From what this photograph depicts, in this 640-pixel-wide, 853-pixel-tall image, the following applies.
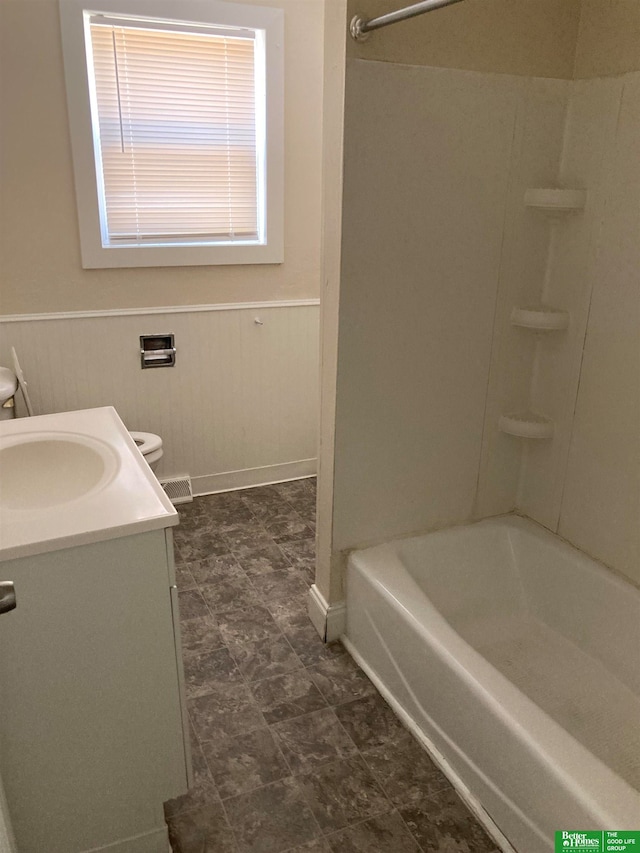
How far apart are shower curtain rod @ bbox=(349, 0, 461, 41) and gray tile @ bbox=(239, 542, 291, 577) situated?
6.34 ft

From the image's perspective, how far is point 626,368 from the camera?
2.03 meters

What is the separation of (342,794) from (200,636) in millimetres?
796

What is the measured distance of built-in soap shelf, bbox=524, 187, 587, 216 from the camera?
2064 millimetres

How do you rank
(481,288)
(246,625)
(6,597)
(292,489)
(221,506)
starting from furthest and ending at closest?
1. (292,489)
2. (221,506)
3. (246,625)
4. (481,288)
5. (6,597)

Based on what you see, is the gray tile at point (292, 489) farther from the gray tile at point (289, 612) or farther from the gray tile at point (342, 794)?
the gray tile at point (342, 794)

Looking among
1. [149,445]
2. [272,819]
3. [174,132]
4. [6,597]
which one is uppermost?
[174,132]

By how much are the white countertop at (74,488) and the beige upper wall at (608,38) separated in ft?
5.73

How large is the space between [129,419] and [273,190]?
4.13 ft

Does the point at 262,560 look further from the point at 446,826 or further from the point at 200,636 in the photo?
the point at 446,826

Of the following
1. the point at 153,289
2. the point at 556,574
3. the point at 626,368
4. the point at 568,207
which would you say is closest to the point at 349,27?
the point at 568,207

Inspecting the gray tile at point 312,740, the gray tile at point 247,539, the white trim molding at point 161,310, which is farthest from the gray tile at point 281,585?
the white trim molding at point 161,310

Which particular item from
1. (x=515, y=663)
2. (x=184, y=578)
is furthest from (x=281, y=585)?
(x=515, y=663)

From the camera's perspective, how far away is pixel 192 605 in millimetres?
2533

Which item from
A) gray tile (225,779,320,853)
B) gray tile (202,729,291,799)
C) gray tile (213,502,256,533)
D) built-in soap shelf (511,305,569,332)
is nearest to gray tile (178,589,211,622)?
gray tile (213,502,256,533)
